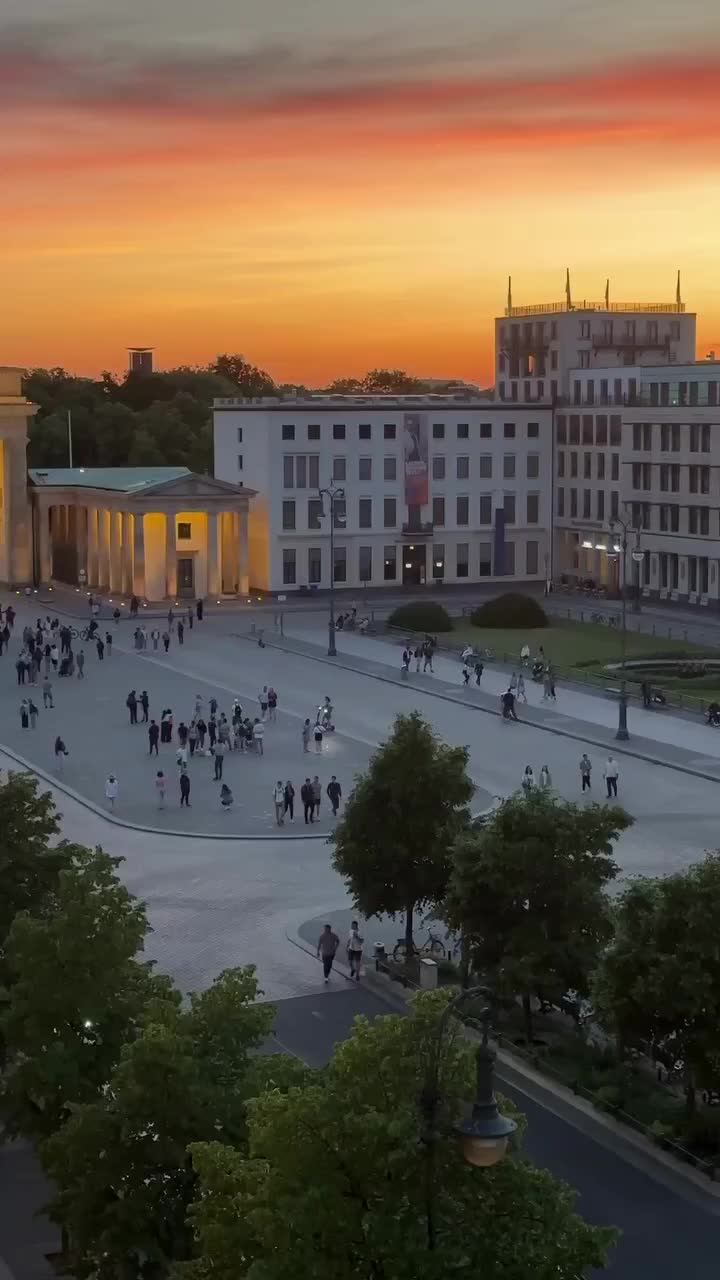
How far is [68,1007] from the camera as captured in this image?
21.3 m

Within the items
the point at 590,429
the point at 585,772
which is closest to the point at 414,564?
the point at 590,429

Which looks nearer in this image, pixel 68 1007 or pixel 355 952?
pixel 68 1007

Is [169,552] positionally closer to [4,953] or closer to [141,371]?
[4,953]

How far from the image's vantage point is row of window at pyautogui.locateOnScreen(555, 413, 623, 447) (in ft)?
341

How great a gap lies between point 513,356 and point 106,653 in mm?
55036

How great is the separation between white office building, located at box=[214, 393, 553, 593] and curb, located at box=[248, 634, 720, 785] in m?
18.6

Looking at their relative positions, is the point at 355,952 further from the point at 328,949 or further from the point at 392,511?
the point at 392,511

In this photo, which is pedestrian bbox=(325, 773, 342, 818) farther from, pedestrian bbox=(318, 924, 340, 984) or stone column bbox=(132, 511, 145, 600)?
stone column bbox=(132, 511, 145, 600)

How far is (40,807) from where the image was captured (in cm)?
2794

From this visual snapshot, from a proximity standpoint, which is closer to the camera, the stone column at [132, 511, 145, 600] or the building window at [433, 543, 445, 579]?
the stone column at [132, 511, 145, 600]

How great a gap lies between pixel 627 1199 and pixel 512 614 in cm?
6488

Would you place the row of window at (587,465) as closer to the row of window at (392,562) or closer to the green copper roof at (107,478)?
the row of window at (392,562)

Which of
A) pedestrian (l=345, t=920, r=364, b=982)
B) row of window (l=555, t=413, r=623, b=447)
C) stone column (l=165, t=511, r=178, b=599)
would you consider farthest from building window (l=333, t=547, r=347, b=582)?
pedestrian (l=345, t=920, r=364, b=982)

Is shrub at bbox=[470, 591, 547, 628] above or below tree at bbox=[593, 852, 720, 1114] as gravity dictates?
below
